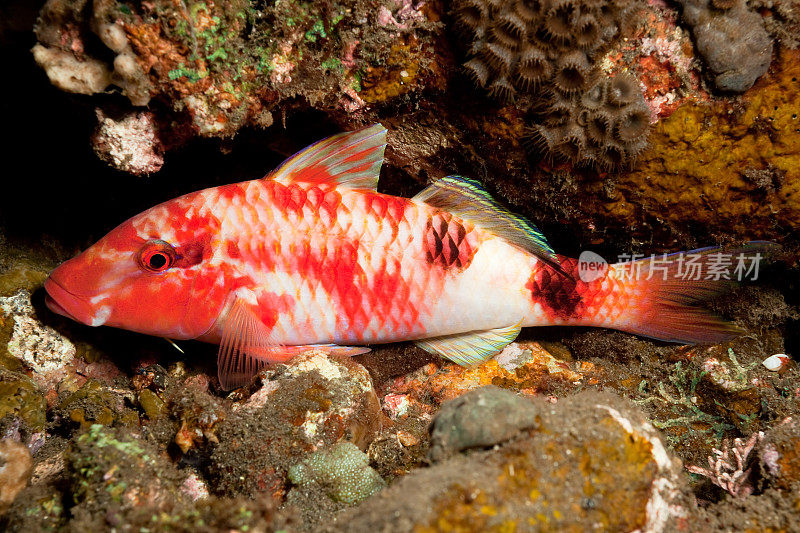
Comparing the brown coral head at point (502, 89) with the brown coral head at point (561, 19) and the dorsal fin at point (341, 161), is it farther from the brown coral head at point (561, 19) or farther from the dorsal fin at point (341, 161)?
the dorsal fin at point (341, 161)

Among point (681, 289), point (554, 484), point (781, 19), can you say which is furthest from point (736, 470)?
point (781, 19)

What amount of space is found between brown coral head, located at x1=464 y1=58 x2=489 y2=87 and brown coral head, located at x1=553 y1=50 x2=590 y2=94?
15.5 inches

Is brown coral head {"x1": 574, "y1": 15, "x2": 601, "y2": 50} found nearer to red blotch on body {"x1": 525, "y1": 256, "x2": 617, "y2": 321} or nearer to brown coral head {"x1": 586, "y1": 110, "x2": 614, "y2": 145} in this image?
brown coral head {"x1": 586, "y1": 110, "x2": 614, "y2": 145}

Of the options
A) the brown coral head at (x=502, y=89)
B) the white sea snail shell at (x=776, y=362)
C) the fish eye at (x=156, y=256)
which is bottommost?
the white sea snail shell at (x=776, y=362)

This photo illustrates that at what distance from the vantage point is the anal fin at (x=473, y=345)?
11.4 ft

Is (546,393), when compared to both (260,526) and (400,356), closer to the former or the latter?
(400,356)

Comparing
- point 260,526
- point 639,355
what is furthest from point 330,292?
point 639,355

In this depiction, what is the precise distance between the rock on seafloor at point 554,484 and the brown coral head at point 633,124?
1528 millimetres

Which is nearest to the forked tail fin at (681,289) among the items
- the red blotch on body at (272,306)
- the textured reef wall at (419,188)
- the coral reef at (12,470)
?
the textured reef wall at (419,188)

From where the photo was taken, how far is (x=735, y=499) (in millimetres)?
2201

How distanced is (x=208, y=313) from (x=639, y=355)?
3.23 meters

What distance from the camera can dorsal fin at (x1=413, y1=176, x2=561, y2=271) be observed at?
323 centimetres

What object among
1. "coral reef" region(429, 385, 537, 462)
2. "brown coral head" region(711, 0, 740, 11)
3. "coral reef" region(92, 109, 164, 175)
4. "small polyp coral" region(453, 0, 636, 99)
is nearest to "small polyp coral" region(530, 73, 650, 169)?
"small polyp coral" region(453, 0, 636, 99)

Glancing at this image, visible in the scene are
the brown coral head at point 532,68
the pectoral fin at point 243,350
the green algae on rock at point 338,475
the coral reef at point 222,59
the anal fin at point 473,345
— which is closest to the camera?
the coral reef at point 222,59
